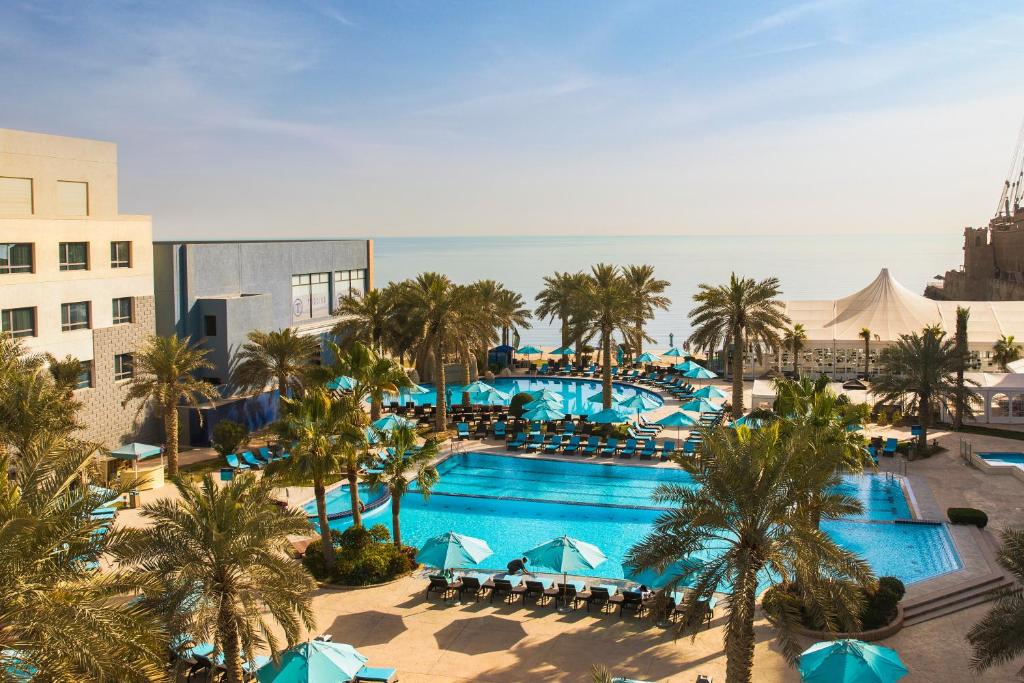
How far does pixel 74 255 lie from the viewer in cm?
2909

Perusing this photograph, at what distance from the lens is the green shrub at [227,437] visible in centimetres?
3045

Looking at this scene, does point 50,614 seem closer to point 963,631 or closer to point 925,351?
Result: point 963,631

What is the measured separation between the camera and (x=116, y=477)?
26984mm

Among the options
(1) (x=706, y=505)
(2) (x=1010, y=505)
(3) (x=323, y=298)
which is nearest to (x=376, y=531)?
(1) (x=706, y=505)

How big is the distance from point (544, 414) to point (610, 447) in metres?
2.96

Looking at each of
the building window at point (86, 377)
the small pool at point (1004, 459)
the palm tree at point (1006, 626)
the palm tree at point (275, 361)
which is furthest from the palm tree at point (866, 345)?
the building window at point (86, 377)

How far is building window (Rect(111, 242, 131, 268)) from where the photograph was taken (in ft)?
101

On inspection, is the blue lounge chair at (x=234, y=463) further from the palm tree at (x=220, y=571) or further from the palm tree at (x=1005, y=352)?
the palm tree at (x=1005, y=352)

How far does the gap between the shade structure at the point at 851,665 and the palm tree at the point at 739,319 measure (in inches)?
882

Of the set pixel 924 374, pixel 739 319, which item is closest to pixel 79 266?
pixel 739 319

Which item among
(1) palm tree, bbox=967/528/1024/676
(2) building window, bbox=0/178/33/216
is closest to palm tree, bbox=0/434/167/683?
(1) palm tree, bbox=967/528/1024/676

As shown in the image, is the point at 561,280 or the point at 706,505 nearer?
the point at 706,505

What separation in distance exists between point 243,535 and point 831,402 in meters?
13.6

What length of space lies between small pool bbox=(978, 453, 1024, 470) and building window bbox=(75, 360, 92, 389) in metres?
30.6
